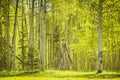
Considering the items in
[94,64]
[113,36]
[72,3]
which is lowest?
[94,64]

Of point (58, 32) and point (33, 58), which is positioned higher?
point (58, 32)

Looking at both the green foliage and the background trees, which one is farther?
the green foliage

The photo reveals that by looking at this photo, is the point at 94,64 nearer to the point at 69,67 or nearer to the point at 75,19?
the point at 75,19

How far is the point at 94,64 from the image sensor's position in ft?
208

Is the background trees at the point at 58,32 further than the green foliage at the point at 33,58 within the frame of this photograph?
No

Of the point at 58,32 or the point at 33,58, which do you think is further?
the point at 58,32

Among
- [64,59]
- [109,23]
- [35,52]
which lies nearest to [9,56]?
[35,52]

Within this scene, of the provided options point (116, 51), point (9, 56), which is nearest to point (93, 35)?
point (116, 51)

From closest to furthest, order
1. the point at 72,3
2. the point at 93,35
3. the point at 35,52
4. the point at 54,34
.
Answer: the point at 35,52, the point at 72,3, the point at 93,35, the point at 54,34

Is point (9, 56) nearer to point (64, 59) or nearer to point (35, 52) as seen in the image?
point (35, 52)

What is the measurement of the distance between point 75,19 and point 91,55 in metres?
6.89

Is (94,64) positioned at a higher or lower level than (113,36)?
lower

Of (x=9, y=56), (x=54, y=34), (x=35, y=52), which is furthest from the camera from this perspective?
(x=54, y=34)

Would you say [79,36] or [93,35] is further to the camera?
[79,36]
